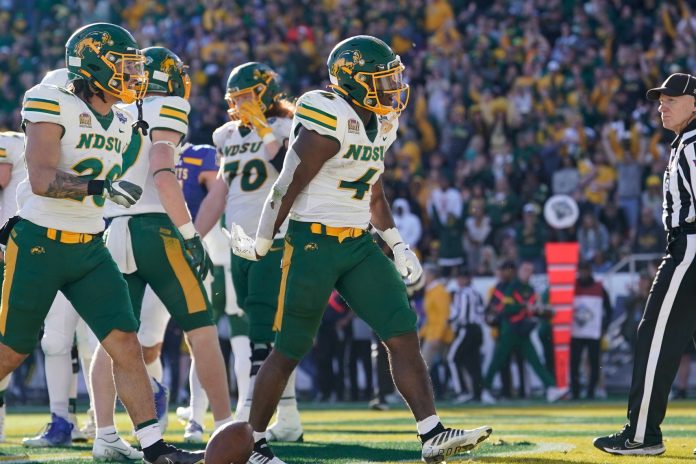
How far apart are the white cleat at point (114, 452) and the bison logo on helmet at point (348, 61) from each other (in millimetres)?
2136

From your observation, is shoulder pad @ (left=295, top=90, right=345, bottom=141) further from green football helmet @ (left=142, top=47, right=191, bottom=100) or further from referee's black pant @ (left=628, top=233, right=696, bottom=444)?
referee's black pant @ (left=628, top=233, right=696, bottom=444)

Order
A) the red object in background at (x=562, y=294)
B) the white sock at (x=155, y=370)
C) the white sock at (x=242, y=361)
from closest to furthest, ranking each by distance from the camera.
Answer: the white sock at (x=155, y=370), the white sock at (x=242, y=361), the red object in background at (x=562, y=294)

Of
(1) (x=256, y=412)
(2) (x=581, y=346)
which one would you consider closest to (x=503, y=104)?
(2) (x=581, y=346)

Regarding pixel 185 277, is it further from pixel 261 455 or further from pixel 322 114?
pixel 322 114

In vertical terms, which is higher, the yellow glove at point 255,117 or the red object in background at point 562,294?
the yellow glove at point 255,117

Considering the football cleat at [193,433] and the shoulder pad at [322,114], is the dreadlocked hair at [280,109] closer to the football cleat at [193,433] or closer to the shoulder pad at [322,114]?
the football cleat at [193,433]

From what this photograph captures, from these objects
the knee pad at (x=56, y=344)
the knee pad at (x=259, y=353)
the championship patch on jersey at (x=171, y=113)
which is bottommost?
the knee pad at (x=259, y=353)

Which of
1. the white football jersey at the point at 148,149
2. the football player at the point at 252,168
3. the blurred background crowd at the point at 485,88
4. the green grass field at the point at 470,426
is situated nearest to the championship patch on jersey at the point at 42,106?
the white football jersey at the point at 148,149

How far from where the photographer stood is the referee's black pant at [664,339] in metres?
5.90

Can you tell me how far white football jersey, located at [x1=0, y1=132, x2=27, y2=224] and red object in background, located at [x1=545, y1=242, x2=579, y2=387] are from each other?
7678mm

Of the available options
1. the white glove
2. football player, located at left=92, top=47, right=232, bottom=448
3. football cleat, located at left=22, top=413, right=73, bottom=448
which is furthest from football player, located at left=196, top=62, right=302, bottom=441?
the white glove

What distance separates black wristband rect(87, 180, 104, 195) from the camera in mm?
5125

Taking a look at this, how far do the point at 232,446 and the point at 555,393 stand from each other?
8.98 m

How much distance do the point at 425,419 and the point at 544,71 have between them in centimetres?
1267
